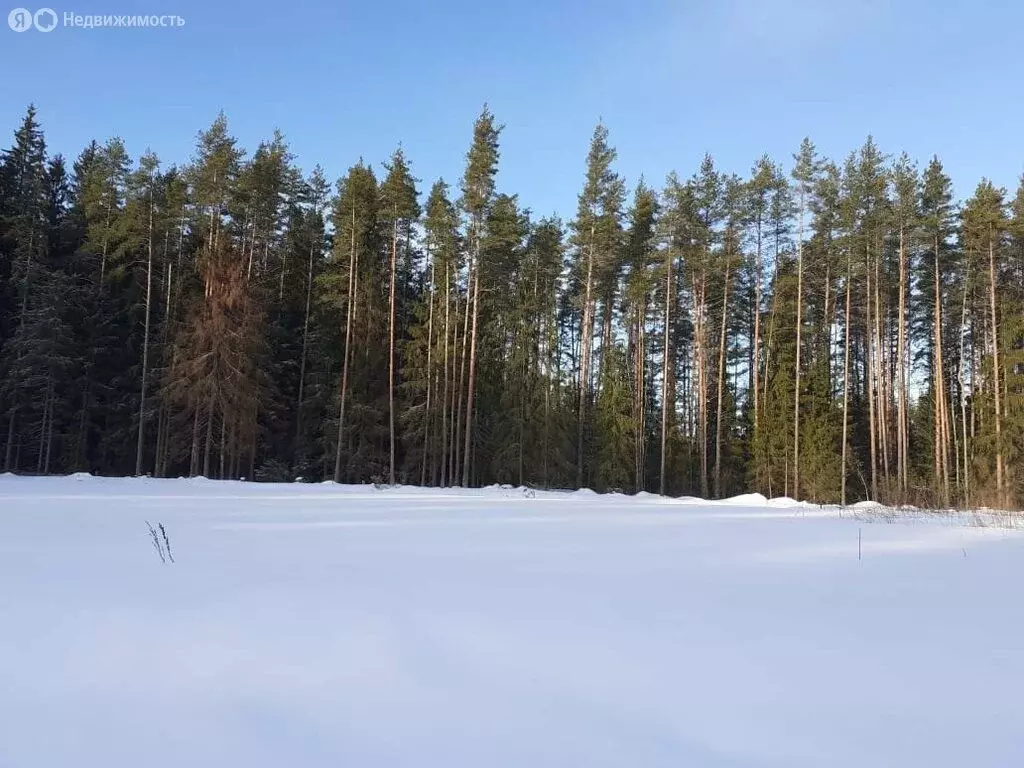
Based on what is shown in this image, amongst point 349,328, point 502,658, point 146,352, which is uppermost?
point 349,328

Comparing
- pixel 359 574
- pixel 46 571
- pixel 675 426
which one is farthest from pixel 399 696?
pixel 675 426

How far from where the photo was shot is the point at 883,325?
1126 inches

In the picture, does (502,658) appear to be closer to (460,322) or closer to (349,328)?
(349,328)

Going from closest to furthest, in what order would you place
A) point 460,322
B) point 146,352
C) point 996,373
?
1. point 996,373
2. point 146,352
3. point 460,322

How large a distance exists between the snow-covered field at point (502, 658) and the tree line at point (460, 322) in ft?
57.0

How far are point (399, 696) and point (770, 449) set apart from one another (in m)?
25.4

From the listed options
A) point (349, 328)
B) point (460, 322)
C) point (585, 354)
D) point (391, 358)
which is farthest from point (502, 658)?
point (460, 322)

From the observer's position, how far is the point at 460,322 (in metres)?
26.5

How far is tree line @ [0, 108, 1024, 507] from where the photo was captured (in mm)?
22875

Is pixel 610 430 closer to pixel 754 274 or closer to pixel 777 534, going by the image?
pixel 754 274

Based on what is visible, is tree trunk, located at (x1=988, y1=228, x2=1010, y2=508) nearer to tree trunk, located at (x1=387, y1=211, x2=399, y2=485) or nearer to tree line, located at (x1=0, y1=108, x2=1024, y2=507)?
tree line, located at (x1=0, y1=108, x2=1024, y2=507)

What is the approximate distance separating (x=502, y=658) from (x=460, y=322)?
24289mm

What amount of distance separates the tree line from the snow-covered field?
17388mm

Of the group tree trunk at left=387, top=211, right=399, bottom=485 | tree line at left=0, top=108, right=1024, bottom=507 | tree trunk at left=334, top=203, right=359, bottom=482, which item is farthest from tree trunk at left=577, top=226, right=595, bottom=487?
tree trunk at left=334, top=203, right=359, bottom=482
